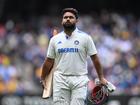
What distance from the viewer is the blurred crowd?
72.2ft

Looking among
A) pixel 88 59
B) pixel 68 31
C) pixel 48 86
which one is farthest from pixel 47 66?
pixel 88 59

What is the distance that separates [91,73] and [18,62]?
9.24 ft

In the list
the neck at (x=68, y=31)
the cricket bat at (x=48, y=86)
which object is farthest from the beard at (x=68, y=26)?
the cricket bat at (x=48, y=86)

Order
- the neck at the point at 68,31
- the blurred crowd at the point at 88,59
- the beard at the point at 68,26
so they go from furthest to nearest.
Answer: the blurred crowd at the point at 88,59, the neck at the point at 68,31, the beard at the point at 68,26

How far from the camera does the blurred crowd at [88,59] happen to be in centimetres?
2200

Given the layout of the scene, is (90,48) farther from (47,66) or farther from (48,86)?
(48,86)

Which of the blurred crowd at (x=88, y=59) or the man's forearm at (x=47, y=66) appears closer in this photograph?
the man's forearm at (x=47, y=66)

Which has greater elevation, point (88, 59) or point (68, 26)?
point (68, 26)

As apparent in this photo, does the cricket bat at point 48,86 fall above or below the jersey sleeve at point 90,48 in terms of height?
below

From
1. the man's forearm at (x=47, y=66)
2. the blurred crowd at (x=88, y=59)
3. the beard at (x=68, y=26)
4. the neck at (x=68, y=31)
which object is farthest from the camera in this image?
the blurred crowd at (x=88, y=59)

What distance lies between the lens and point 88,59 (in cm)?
2142

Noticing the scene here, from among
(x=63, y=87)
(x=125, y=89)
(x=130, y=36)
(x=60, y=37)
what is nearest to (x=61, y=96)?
(x=63, y=87)

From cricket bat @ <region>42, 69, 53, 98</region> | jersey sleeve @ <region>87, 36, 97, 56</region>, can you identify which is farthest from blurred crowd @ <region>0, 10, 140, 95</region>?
jersey sleeve @ <region>87, 36, 97, 56</region>

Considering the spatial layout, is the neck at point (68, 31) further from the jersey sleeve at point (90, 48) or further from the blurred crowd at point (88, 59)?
the blurred crowd at point (88, 59)
